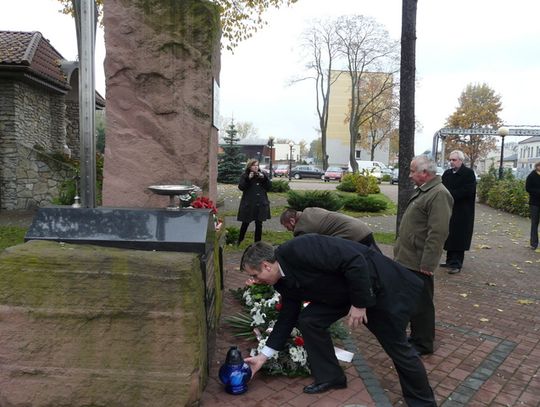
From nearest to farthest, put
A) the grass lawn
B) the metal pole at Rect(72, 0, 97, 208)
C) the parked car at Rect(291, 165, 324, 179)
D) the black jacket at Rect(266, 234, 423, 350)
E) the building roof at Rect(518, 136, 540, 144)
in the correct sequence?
the black jacket at Rect(266, 234, 423, 350) → the metal pole at Rect(72, 0, 97, 208) → the grass lawn → the parked car at Rect(291, 165, 324, 179) → the building roof at Rect(518, 136, 540, 144)

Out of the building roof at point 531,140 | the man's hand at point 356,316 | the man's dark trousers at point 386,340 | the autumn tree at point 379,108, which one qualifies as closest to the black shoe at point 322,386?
the man's dark trousers at point 386,340

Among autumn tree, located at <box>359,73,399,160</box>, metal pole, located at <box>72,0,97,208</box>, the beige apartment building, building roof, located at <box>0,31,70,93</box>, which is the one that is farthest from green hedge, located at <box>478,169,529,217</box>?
the beige apartment building

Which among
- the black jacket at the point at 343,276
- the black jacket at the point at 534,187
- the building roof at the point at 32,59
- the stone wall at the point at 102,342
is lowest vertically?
the stone wall at the point at 102,342

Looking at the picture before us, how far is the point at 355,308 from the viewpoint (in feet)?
9.46

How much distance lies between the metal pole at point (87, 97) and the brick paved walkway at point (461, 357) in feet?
6.20

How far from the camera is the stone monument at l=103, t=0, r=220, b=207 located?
16.5ft

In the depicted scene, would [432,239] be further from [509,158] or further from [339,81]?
[509,158]

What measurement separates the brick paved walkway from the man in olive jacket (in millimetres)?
301

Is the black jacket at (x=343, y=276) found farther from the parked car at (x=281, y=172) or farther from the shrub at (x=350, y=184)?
the parked car at (x=281, y=172)

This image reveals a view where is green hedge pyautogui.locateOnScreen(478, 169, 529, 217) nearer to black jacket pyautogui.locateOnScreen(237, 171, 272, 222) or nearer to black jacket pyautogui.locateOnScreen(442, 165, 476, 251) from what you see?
black jacket pyautogui.locateOnScreen(442, 165, 476, 251)

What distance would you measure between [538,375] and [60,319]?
360 centimetres

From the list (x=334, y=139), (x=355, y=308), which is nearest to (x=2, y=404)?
(x=355, y=308)

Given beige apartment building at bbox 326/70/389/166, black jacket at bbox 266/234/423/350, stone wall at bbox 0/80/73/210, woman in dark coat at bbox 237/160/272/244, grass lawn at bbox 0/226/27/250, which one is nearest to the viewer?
black jacket at bbox 266/234/423/350

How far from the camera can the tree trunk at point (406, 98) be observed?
734 cm
